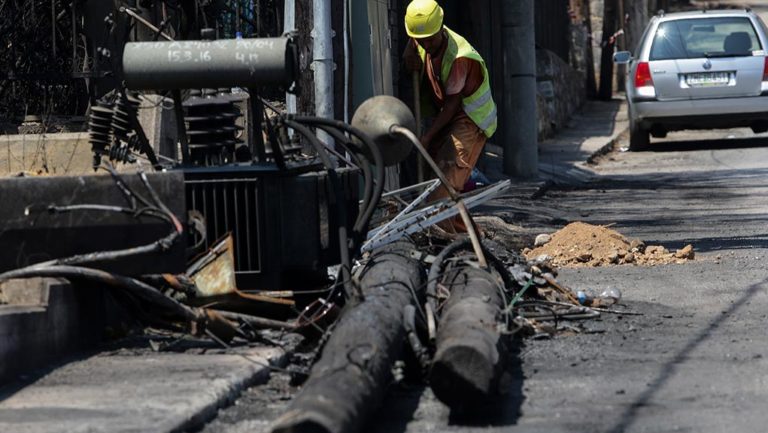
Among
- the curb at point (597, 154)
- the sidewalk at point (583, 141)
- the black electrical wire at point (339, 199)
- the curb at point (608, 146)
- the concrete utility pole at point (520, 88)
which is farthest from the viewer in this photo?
the curb at point (608, 146)

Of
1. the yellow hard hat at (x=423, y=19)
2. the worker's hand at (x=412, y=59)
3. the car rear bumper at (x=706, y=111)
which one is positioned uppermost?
the yellow hard hat at (x=423, y=19)

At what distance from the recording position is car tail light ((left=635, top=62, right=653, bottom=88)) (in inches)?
793

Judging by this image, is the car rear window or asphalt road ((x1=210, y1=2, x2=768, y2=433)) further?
the car rear window

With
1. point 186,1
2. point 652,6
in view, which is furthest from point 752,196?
point 652,6

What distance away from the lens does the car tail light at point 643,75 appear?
2014 cm

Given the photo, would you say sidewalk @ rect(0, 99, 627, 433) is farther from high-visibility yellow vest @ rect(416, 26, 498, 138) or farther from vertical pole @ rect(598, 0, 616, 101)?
vertical pole @ rect(598, 0, 616, 101)

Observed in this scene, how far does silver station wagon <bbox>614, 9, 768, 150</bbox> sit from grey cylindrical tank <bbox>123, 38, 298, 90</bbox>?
12.8m

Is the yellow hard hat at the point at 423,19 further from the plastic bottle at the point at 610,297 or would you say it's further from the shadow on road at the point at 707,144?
the shadow on road at the point at 707,144

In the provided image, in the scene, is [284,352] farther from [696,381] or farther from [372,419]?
[696,381]

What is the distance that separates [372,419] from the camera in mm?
6160

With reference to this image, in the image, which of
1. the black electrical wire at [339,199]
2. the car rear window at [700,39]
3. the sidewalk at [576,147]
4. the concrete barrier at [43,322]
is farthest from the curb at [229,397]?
the car rear window at [700,39]

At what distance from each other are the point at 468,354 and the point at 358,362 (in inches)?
17.4

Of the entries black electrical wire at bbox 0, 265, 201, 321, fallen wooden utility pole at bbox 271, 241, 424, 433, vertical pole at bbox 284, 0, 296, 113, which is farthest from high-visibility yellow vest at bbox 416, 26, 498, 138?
black electrical wire at bbox 0, 265, 201, 321

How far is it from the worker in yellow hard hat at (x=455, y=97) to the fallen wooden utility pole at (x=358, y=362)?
291 cm
